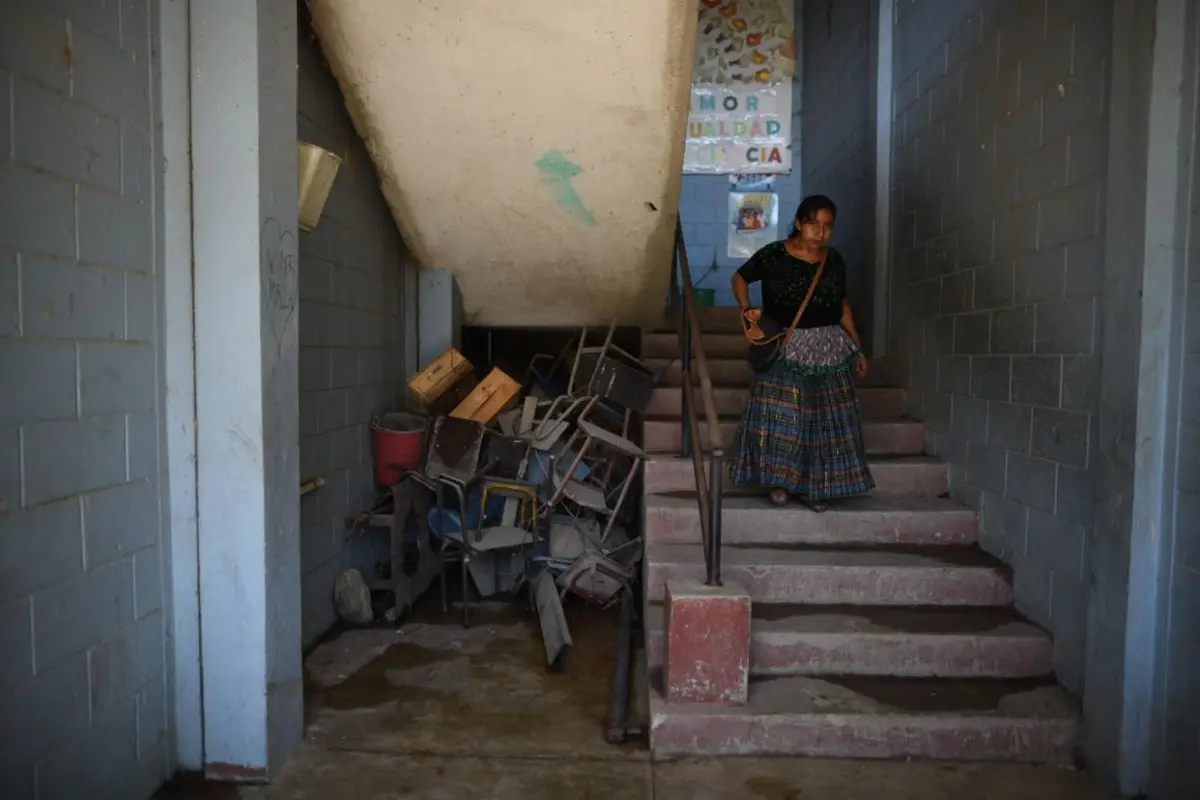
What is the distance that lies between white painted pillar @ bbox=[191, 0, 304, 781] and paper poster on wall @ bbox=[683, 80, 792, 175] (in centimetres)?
436

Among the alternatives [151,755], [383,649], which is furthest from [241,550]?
[383,649]

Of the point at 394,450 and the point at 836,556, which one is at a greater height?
the point at 394,450

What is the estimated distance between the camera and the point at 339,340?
3523 millimetres

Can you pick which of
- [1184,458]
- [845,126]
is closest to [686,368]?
[1184,458]

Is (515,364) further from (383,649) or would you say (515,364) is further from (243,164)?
(243,164)

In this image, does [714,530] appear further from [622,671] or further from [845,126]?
[845,126]

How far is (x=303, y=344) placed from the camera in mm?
3154

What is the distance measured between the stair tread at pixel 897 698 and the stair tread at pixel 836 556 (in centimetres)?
44

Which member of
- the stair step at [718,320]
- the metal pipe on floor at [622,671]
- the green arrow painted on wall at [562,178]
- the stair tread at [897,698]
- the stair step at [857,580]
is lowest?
the metal pipe on floor at [622,671]

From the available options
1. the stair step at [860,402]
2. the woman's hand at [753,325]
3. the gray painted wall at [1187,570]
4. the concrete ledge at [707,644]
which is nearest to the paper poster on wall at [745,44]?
the stair step at [860,402]

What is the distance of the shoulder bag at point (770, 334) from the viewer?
3156 mm

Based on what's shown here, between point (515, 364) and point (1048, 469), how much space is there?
12.2 ft

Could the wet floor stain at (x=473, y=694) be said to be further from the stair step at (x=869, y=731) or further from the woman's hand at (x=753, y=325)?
the woman's hand at (x=753, y=325)

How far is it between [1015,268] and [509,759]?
8.15 feet
